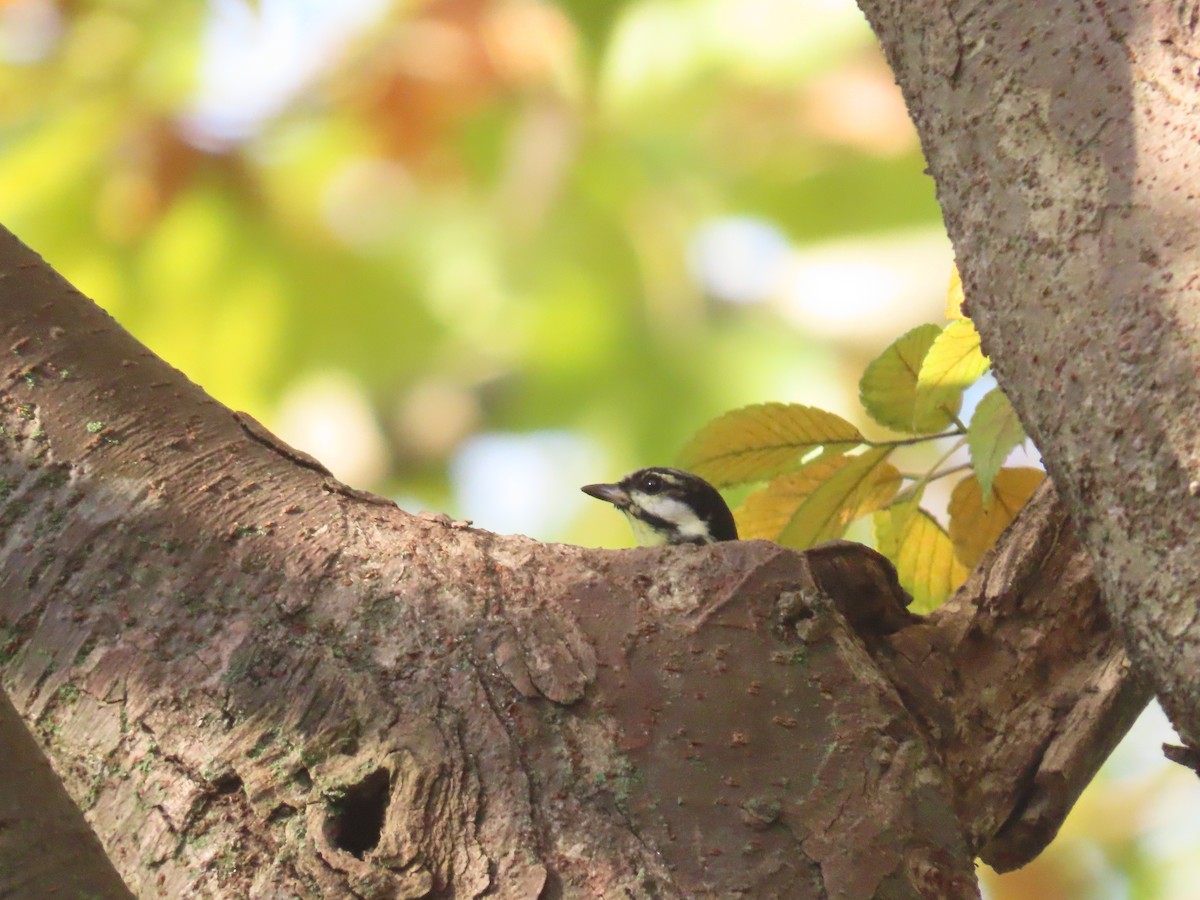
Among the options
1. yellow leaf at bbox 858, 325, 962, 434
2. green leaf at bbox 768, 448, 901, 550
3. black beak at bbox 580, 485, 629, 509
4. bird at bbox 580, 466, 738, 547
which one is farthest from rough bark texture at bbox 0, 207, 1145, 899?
black beak at bbox 580, 485, 629, 509

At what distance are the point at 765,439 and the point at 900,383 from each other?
30cm

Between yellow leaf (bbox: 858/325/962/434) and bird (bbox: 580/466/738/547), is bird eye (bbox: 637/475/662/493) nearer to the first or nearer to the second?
bird (bbox: 580/466/738/547)

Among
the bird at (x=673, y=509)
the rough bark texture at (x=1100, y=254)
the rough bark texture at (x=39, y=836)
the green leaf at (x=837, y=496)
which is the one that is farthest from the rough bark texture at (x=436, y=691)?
the bird at (x=673, y=509)

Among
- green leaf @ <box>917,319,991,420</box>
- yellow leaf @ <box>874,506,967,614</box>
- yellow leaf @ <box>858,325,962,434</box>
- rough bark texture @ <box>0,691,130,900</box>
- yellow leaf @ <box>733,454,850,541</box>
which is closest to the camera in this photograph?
rough bark texture @ <box>0,691,130,900</box>

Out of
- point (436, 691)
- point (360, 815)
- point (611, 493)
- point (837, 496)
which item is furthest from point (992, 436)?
point (611, 493)

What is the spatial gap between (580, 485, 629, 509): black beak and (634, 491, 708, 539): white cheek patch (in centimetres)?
9

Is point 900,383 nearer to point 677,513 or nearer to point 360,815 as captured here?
point 360,815

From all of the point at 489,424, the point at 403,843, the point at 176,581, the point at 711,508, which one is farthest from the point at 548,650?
the point at 489,424

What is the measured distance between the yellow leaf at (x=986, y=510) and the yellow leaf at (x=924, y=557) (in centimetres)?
5

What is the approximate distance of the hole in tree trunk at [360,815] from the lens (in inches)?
80.0

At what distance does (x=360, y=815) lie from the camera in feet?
6.83

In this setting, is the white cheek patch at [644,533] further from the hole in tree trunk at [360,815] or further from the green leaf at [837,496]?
the hole in tree trunk at [360,815]

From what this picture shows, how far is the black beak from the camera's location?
4.67m

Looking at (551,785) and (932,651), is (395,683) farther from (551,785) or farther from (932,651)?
(932,651)
